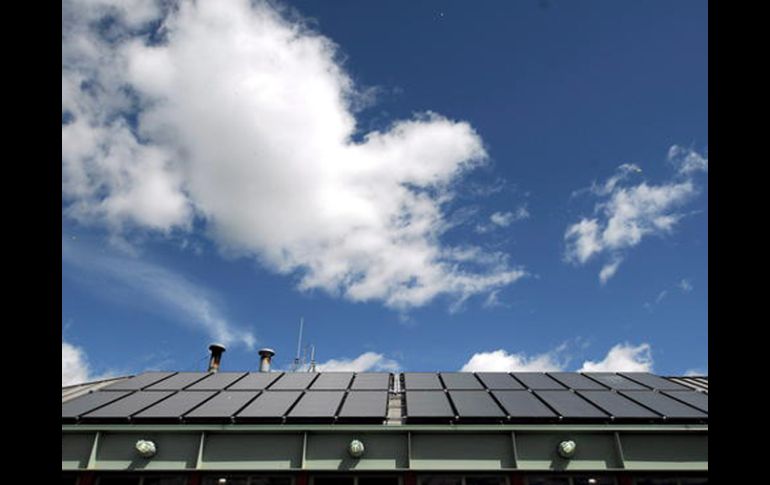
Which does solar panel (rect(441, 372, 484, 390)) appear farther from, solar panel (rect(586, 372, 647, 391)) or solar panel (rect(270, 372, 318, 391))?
solar panel (rect(270, 372, 318, 391))

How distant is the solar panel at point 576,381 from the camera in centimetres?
1622

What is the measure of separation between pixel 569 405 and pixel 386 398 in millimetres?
5464

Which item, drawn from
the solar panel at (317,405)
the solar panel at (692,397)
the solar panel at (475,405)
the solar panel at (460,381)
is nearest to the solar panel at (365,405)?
the solar panel at (317,405)

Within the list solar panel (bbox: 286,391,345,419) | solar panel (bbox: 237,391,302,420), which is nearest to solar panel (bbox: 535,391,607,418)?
Answer: solar panel (bbox: 286,391,345,419)

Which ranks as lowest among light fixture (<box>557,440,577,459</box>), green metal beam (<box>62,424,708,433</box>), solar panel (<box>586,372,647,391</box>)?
light fixture (<box>557,440,577,459</box>)

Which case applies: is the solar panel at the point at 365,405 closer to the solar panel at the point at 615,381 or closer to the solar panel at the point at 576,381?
the solar panel at the point at 576,381

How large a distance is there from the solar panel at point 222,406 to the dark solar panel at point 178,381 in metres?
2.10

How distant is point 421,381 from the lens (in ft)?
55.9

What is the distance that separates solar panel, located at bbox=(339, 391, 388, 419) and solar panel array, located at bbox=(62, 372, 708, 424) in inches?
1.2

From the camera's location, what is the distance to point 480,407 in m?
13.9

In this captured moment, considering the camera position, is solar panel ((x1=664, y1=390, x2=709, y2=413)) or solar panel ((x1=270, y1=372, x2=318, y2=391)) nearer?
solar panel ((x1=664, y1=390, x2=709, y2=413))

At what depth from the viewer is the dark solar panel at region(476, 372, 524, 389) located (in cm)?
1630
